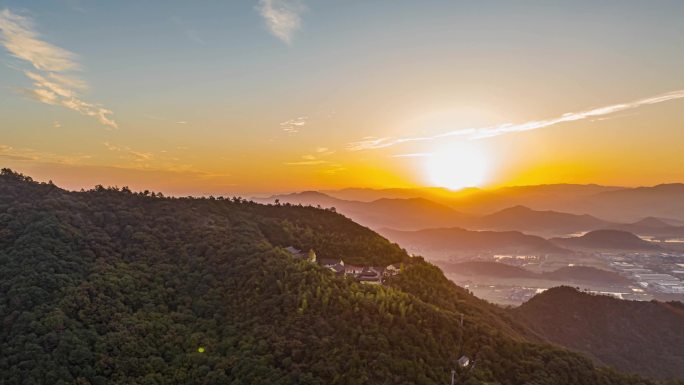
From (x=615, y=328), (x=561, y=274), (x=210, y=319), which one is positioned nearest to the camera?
(x=210, y=319)

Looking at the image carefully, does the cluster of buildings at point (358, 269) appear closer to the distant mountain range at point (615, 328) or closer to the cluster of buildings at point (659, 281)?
the distant mountain range at point (615, 328)

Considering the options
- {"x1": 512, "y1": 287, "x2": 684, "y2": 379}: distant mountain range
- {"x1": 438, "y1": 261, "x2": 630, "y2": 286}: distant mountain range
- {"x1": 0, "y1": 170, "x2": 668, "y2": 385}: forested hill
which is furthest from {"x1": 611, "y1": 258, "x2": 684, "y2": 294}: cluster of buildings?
{"x1": 0, "y1": 170, "x2": 668, "y2": 385}: forested hill

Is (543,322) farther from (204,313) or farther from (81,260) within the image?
(81,260)

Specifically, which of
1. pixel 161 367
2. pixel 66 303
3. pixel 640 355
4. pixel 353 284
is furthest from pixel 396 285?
pixel 640 355

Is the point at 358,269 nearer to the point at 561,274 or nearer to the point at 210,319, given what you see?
the point at 210,319

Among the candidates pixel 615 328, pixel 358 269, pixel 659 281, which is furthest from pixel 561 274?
pixel 358 269

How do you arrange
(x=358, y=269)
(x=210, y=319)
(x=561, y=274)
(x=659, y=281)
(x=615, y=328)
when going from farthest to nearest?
(x=561, y=274) < (x=659, y=281) < (x=615, y=328) < (x=358, y=269) < (x=210, y=319)
